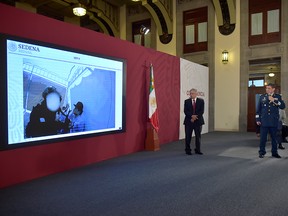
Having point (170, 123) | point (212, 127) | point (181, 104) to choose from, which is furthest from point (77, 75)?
point (212, 127)

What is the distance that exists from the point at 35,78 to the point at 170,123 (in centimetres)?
455

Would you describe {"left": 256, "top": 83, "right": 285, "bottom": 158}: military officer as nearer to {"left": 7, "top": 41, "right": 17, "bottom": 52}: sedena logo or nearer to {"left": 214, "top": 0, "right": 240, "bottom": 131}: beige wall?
{"left": 7, "top": 41, "right": 17, "bottom": 52}: sedena logo

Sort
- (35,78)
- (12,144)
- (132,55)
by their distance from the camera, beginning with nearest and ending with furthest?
1. (12,144)
2. (35,78)
3. (132,55)

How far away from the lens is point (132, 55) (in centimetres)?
589

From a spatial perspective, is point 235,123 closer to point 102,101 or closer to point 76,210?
point 102,101

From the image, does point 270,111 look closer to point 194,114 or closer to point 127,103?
point 194,114

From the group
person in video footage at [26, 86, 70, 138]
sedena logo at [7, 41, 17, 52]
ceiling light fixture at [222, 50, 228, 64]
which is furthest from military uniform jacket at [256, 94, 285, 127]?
ceiling light fixture at [222, 50, 228, 64]

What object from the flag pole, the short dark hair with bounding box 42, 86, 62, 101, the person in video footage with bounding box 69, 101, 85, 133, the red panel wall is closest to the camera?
the red panel wall

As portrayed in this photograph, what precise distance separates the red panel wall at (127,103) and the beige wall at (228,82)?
3.17 meters

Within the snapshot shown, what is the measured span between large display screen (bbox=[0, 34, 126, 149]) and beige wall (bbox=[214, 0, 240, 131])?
6.17 metres

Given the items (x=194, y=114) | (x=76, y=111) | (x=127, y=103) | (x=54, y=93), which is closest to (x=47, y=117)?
(x=54, y=93)

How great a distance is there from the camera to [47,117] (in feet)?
13.0

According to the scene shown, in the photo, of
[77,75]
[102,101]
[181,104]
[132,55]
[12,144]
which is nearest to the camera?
[12,144]

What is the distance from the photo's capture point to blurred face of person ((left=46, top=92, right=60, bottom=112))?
399 centimetres
